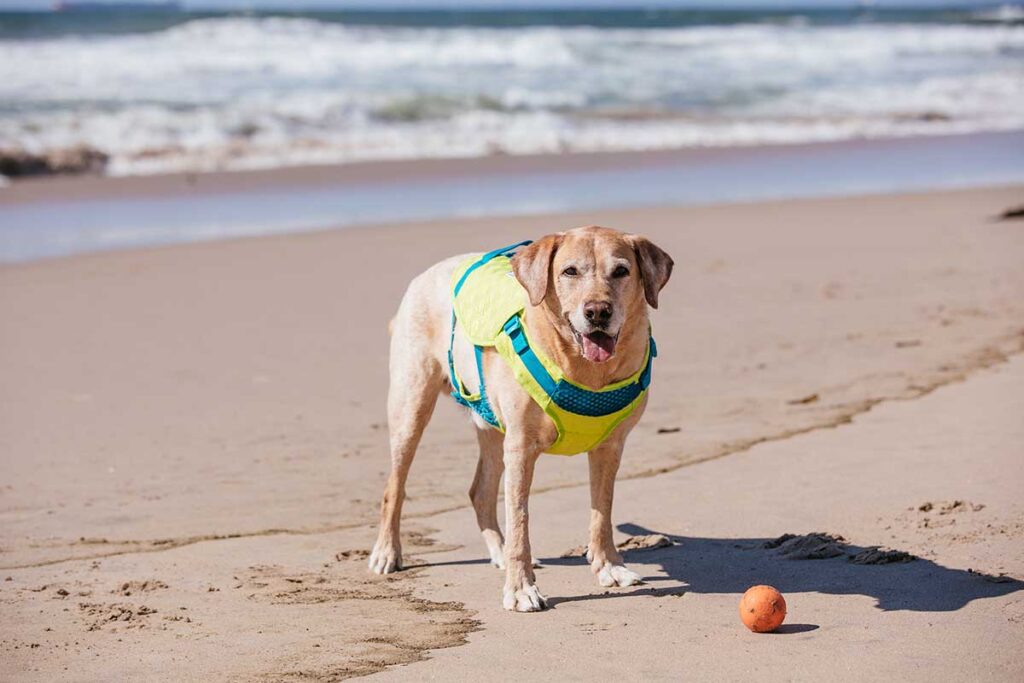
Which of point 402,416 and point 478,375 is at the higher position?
point 478,375

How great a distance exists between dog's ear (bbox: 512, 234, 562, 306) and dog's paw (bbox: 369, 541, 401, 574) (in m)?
1.50

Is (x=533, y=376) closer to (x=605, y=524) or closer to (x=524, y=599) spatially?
(x=605, y=524)

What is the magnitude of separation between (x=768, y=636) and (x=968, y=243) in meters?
9.57

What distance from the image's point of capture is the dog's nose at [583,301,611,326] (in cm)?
490

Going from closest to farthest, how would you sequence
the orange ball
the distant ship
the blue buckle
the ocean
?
the orange ball, the blue buckle, the ocean, the distant ship

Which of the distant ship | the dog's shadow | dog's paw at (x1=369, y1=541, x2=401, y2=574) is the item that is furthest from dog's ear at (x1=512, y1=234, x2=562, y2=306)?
the distant ship

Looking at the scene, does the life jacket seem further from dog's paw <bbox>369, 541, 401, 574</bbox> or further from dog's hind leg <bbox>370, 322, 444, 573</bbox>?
dog's paw <bbox>369, 541, 401, 574</bbox>

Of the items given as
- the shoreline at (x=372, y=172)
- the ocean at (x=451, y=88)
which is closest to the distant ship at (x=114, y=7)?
the ocean at (x=451, y=88)

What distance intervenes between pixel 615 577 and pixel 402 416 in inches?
50.8

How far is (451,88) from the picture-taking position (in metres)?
30.0

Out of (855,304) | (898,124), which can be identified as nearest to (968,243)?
(855,304)

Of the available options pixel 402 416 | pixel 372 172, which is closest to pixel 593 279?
pixel 402 416

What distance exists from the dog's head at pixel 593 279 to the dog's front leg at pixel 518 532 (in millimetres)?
533

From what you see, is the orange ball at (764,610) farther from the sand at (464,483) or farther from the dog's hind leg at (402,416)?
the dog's hind leg at (402,416)
